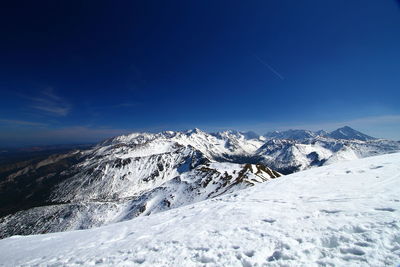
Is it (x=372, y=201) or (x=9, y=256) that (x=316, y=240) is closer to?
(x=372, y=201)

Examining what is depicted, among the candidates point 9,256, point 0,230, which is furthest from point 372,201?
point 0,230

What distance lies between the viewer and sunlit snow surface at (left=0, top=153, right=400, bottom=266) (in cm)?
586

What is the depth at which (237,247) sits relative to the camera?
7141mm

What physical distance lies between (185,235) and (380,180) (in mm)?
13368

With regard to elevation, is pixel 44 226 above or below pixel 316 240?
below

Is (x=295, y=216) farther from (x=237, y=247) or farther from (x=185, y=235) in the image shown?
(x=185, y=235)

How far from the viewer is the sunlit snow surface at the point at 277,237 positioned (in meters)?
5.86

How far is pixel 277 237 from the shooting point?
23.8 ft

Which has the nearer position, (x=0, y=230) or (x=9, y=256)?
(x=9, y=256)

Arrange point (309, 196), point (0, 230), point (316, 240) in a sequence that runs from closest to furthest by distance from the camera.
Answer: point (316, 240) → point (309, 196) → point (0, 230)

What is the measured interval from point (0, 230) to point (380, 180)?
20480 centimetres

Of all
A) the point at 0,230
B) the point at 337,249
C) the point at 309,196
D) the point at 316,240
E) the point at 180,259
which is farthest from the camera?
the point at 0,230

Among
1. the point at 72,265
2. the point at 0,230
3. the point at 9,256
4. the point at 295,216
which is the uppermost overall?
the point at 295,216

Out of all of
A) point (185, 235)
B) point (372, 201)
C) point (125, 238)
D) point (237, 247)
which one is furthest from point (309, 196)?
point (125, 238)
